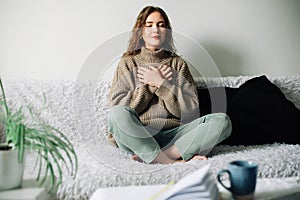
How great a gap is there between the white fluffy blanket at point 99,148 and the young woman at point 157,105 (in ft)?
0.29

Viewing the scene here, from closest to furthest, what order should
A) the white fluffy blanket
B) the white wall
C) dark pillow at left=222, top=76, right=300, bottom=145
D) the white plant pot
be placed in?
the white plant pot, the white fluffy blanket, dark pillow at left=222, top=76, right=300, bottom=145, the white wall

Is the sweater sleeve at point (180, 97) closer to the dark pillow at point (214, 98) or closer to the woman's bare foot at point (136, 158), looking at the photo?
the dark pillow at point (214, 98)

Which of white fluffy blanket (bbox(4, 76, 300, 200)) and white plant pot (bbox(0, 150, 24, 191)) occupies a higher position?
white plant pot (bbox(0, 150, 24, 191))

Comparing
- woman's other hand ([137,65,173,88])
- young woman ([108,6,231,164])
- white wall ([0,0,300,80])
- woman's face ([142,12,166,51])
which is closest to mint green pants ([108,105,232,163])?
young woman ([108,6,231,164])

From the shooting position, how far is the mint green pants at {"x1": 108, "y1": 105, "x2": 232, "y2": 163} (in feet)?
5.70

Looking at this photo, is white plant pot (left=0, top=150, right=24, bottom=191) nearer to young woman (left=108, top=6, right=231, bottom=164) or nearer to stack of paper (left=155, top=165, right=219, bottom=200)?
stack of paper (left=155, top=165, right=219, bottom=200)

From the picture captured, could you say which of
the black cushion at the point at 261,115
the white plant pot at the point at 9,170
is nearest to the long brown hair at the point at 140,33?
the black cushion at the point at 261,115

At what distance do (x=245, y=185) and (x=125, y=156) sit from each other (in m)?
0.81

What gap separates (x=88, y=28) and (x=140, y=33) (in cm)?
32

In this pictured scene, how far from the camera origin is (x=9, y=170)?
3.71ft

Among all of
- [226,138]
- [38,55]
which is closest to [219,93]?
[226,138]

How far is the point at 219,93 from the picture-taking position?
218 cm

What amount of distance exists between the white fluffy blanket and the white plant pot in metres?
0.21

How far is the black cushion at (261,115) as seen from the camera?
75.9 inches
